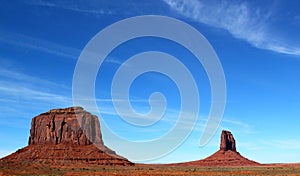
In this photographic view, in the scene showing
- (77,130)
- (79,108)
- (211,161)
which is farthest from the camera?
(211,161)

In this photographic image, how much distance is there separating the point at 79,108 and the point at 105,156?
145 feet

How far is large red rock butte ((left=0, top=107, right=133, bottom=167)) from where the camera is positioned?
422ft

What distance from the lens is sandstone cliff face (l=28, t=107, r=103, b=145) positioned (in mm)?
154500

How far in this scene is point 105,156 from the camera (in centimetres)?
13312

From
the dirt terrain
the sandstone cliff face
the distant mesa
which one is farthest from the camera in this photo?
the sandstone cliff face

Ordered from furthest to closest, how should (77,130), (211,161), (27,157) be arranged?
(211,161) < (77,130) < (27,157)

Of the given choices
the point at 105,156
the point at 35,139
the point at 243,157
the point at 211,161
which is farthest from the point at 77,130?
the point at 243,157

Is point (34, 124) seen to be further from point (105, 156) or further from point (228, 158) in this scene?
point (228, 158)

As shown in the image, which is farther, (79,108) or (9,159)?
(79,108)

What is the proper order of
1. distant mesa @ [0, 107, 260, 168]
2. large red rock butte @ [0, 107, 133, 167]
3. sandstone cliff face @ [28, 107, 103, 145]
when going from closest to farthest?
large red rock butte @ [0, 107, 133, 167] → distant mesa @ [0, 107, 260, 168] → sandstone cliff face @ [28, 107, 103, 145]

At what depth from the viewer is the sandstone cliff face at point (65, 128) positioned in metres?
154

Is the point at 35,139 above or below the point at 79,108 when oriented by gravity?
below

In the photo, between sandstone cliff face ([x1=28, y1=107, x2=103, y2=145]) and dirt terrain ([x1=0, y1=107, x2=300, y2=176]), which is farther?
sandstone cliff face ([x1=28, y1=107, x2=103, y2=145])

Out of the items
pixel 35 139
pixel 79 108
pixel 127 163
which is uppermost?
pixel 79 108
